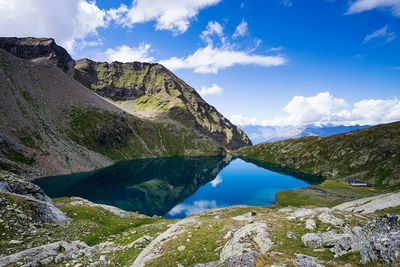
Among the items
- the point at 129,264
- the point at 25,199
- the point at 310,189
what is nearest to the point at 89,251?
the point at 129,264

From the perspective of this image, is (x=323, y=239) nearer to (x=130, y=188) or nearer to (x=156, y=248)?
(x=156, y=248)

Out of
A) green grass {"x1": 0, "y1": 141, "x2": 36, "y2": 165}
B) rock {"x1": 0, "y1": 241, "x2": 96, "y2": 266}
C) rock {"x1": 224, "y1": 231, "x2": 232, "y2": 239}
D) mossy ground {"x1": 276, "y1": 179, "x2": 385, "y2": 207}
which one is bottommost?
mossy ground {"x1": 276, "y1": 179, "x2": 385, "y2": 207}

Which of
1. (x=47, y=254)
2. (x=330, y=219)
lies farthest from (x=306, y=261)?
(x=47, y=254)

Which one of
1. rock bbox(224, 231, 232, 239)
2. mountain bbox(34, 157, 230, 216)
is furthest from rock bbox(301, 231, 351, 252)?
mountain bbox(34, 157, 230, 216)

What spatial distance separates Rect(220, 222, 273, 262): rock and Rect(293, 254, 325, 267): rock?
2983 millimetres

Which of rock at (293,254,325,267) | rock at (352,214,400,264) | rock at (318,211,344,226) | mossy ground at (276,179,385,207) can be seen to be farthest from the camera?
mossy ground at (276,179,385,207)

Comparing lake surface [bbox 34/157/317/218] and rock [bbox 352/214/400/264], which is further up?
rock [bbox 352/214/400/264]

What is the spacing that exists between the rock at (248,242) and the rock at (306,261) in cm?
298

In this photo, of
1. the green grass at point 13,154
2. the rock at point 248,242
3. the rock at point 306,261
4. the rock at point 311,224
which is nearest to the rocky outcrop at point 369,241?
the rock at point 306,261

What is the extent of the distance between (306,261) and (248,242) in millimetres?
5242

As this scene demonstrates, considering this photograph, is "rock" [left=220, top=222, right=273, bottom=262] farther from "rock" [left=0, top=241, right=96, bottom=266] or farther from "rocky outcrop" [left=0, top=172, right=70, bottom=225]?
"rocky outcrop" [left=0, top=172, right=70, bottom=225]

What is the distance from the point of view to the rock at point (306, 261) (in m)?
19.5

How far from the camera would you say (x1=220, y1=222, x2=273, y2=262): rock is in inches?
902

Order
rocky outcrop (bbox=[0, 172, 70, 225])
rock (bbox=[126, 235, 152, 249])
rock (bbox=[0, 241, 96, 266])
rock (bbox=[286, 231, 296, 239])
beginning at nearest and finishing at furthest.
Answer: rock (bbox=[286, 231, 296, 239]) < rock (bbox=[0, 241, 96, 266]) < rock (bbox=[126, 235, 152, 249]) < rocky outcrop (bbox=[0, 172, 70, 225])
